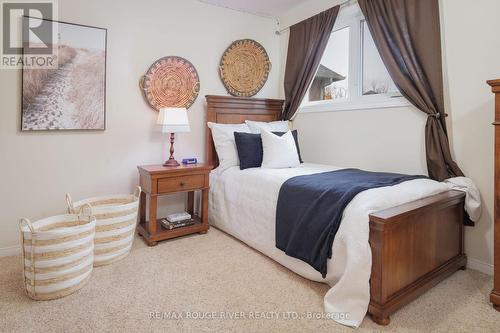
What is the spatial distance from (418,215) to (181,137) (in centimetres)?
230

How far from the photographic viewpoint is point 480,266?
219cm

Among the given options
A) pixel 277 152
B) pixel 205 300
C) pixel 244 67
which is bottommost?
pixel 205 300

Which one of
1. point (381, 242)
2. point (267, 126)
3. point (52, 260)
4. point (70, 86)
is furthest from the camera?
point (267, 126)

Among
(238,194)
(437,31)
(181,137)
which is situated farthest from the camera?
(181,137)

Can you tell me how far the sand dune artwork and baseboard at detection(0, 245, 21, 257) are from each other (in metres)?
0.94

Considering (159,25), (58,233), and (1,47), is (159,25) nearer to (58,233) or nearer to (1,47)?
(1,47)

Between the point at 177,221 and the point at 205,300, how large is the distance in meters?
1.11

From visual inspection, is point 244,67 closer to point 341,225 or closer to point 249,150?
point 249,150

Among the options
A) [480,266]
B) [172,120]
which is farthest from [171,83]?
[480,266]

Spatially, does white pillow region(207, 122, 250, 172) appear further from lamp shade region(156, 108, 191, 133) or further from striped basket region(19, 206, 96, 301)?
striped basket region(19, 206, 96, 301)

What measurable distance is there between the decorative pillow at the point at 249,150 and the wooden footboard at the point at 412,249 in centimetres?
142

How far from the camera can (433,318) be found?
5.36 ft

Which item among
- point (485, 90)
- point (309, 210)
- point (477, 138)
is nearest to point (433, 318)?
point (309, 210)

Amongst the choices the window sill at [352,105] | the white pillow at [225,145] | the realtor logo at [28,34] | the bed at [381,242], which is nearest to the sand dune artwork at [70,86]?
the realtor logo at [28,34]
